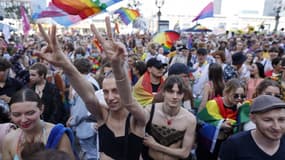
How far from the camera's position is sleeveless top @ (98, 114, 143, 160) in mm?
2320

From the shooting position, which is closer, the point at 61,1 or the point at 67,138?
the point at 67,138

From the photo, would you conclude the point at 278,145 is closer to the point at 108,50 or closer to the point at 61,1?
the point at 108,50

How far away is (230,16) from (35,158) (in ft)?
314

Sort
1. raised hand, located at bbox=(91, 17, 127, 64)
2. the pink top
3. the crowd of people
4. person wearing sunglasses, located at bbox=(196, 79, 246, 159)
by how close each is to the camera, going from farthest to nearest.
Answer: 1. the pink top
2. person wearing sunglasses, located at bbox=(196, 79, 246, 159)
3. the crowd of people
4. raised hand, located at bbox=(91, 17, 127, 64)

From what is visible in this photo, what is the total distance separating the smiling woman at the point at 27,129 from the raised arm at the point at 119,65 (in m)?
0.48

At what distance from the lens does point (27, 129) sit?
2.22 m

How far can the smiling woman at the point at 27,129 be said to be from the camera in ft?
7.17

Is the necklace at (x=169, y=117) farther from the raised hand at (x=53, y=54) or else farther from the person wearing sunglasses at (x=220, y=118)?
the raised hand at (x=53, y=54)

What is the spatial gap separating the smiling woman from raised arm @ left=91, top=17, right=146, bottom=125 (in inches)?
19.0

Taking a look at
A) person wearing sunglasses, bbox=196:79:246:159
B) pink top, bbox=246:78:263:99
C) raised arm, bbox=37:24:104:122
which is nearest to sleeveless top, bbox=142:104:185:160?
person wearing sunglasses, bbox=196:79:246:159

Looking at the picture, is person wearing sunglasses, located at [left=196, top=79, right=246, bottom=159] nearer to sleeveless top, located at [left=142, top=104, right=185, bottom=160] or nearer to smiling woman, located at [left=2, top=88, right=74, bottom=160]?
sleeveless top, located at [left=142, top=104, right=185, bottom=160]

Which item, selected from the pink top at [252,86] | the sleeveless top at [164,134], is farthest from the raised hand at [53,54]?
the pink top at [252,86]

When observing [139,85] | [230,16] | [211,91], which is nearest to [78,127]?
[139,85]

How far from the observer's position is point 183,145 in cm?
283
